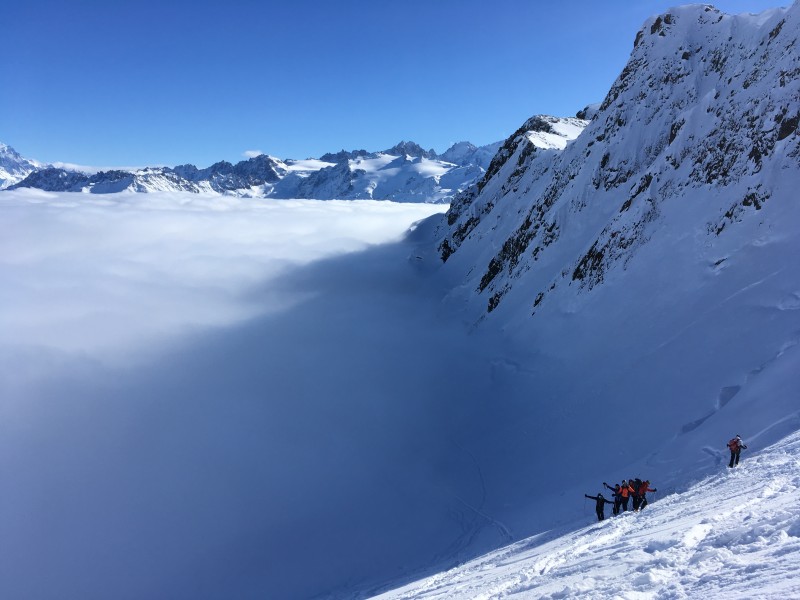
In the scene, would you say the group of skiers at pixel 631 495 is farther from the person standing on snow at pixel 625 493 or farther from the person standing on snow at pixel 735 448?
the person standing on snow at pixel 735 448

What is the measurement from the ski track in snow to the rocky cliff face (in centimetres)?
1892

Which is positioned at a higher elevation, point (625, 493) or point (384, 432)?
point (625, 493)

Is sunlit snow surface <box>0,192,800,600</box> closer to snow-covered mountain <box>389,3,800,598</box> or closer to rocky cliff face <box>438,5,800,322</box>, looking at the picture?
snow-covered mountain <box>389,3,800,598</box>

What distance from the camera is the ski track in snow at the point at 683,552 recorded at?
298 inches

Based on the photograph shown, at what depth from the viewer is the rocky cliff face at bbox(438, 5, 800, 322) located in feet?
94.0

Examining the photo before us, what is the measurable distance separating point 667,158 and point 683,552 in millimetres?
31862

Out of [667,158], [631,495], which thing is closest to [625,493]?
[631,495]

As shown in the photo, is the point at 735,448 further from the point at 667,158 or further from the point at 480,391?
the point at 667,158

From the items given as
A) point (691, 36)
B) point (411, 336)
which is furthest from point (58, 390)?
point (691, 36)

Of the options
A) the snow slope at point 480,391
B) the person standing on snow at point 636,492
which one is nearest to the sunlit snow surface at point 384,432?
the snow slope at point 480,391

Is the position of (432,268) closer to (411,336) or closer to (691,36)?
(411,336)

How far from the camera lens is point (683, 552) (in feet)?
29.9

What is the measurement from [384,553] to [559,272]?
25.5 meters

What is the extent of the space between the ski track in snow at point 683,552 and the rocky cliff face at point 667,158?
1892 cm
